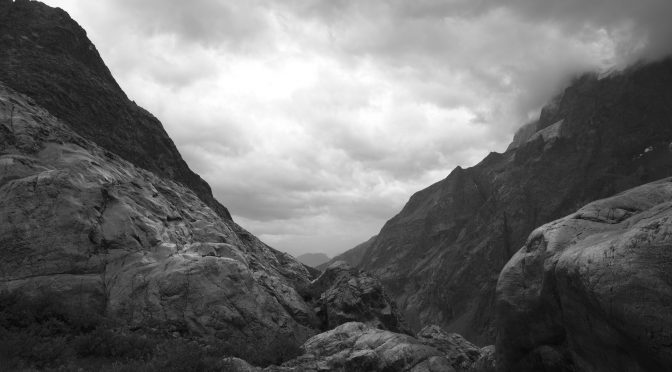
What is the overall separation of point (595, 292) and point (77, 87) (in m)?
49.8

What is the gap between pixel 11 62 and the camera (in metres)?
41.9

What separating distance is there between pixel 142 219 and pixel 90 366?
1207 cm

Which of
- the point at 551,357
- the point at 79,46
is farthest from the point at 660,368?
→ the point at 79,46

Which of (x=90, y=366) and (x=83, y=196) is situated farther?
(x=83, y=196)

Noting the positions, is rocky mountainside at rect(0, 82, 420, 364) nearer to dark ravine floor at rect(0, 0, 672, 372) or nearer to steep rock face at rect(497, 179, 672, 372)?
dark ravine floor at rect(0, 0, 672, 372)

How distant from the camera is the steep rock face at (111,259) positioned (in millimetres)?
18672

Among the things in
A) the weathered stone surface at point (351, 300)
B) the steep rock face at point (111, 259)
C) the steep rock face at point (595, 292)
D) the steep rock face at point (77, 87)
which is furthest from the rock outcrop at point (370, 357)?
the steep rock face at point (77, 87)

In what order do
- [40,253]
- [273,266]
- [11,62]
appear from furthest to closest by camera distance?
1. [11,62]
2. [273,266]
3. [40,253]

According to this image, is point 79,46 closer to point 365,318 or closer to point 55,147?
point 55,147

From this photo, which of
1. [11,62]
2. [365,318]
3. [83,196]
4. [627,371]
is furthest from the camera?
[11,62]

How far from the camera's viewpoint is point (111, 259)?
2120 centimetres

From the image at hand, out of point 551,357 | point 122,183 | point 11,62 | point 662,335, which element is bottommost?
point 551,357

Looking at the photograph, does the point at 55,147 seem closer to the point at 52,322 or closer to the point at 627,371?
the point at 52,322

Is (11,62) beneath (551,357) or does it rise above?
above
